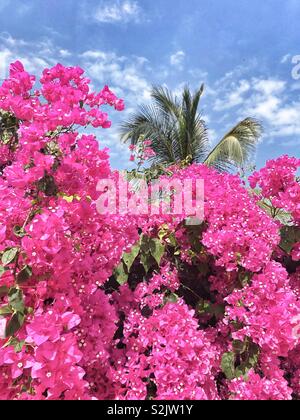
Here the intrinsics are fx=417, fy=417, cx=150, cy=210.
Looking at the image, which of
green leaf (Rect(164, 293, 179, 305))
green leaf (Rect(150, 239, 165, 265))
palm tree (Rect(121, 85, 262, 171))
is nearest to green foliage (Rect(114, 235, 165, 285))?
green leaf (Rect(150, 239, 165, 265))

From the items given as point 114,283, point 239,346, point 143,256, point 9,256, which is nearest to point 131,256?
point 143,256

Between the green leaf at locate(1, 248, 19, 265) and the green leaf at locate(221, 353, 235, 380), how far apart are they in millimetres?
1058

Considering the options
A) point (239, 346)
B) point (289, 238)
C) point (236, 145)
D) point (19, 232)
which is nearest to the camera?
point (19, 232)

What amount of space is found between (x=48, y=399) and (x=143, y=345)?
54cm

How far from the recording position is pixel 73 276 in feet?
5.08

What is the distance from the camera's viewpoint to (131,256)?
1.98 metres

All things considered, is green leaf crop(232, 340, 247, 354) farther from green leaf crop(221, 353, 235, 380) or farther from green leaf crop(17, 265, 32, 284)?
green leaf crop(17, 265, 32, 284)

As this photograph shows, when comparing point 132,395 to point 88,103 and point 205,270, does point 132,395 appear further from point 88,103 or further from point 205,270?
point 88,103

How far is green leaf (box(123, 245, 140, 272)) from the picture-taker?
6.42 ft

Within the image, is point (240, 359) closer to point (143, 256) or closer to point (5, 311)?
point (143, 256)

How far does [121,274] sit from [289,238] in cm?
97

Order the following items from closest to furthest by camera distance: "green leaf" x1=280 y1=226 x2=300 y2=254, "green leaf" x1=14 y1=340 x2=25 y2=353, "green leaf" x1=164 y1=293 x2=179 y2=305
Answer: "green leaf" x1=14 y1=340 x2=25 y2=353 < "green leaf" x1=164 y1=293 x2=179 y2=305 < "green leaf" x1=280 y1=226 x2=300 y2=254

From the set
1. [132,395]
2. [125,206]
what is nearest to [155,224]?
[125,206]

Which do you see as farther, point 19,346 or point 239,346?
point 239,346
